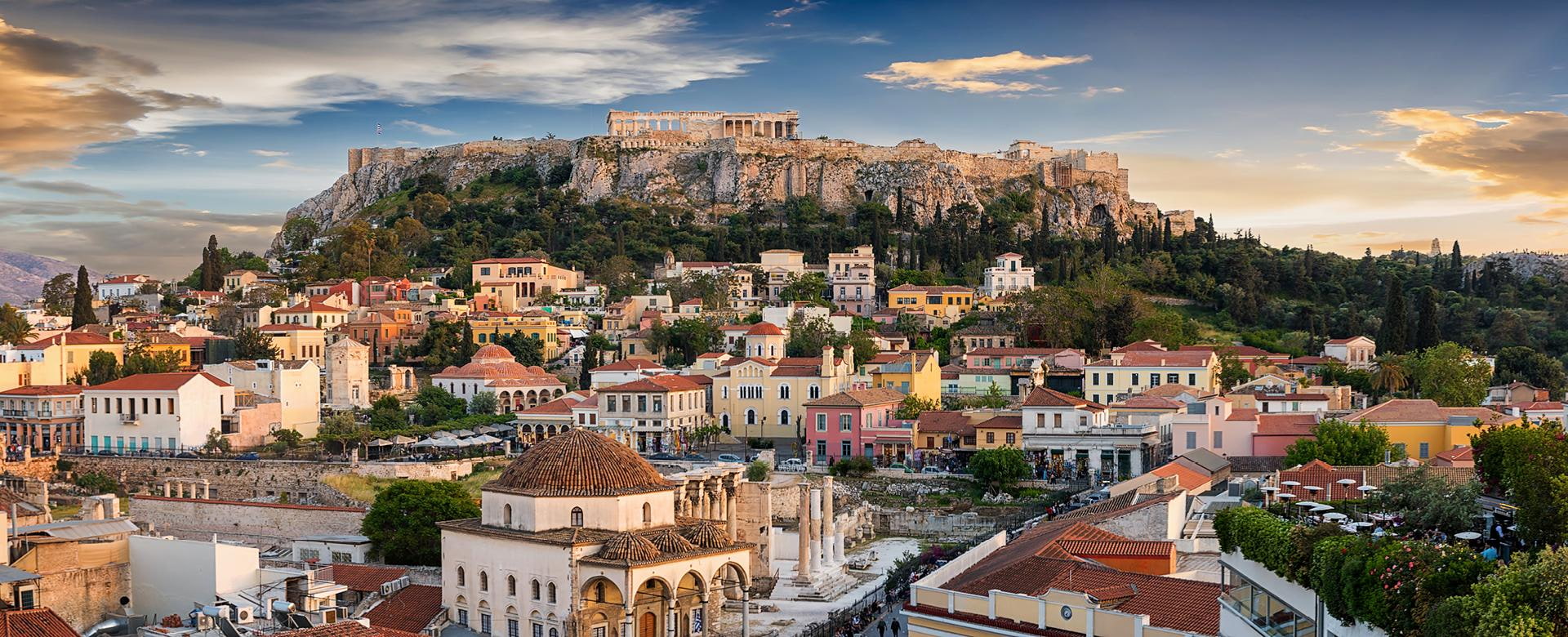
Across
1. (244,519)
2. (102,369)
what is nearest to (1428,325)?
(244,519)

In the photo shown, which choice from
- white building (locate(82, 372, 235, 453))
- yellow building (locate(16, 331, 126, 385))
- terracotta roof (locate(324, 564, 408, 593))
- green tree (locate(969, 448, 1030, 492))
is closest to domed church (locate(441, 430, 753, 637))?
terracotta roof (locate(324, 564, 408, 593))

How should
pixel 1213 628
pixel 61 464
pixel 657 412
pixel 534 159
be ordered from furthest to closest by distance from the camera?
1. pixel 534 159
2. pixel 657 412
3. pixel 61 464
4. pixel 1213 628

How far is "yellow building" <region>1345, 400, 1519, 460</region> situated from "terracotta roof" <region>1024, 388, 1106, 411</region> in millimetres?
9146

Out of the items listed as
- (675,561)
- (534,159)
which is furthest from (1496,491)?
(534,159)

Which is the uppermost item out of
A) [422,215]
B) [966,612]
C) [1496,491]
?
[422,215]

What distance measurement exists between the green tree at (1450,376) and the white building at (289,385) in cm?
4208

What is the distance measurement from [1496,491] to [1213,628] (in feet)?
16.7

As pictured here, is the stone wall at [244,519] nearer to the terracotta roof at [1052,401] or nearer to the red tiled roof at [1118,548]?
the terracotta roof at [1052,401]

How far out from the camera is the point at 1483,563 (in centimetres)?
1357

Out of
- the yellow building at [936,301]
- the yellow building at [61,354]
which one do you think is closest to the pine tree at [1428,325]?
the yellow building at [936,301]

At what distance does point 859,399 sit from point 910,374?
570cm

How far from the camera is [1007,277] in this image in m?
88.5

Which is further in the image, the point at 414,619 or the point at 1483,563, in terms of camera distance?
the point at 414,619

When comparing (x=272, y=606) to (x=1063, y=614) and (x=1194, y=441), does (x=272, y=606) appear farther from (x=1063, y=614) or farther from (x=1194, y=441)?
(x=1194, y=441)
